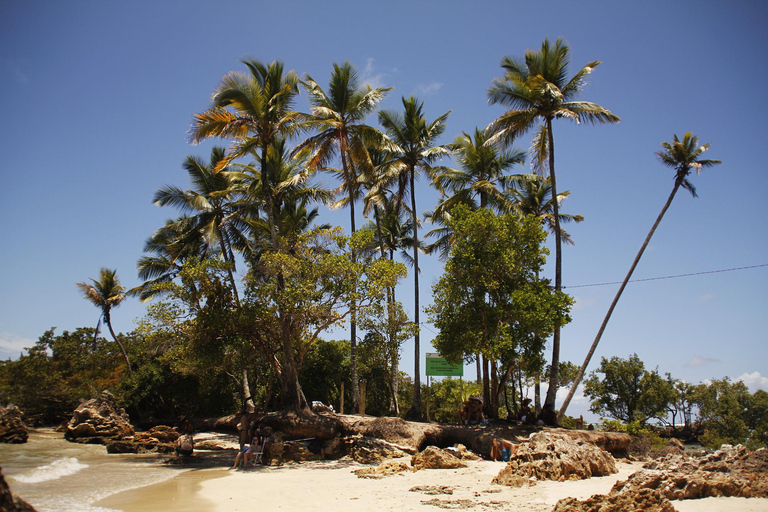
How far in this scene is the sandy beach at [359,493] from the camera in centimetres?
809

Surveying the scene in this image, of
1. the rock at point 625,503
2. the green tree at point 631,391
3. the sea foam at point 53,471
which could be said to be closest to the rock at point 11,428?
the sea foam at point 53,471

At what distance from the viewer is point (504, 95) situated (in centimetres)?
2047

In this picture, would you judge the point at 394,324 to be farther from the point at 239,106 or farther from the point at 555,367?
the point at 239,106

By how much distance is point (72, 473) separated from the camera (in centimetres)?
1252

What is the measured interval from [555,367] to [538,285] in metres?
3.29

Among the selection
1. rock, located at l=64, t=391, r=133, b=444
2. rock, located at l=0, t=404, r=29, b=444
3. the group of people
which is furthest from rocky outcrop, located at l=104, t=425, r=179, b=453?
the group of people

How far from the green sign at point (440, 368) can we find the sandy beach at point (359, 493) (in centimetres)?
935

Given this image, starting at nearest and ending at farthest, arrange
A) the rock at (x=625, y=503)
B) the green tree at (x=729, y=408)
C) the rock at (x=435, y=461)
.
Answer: the rock at (x=625, y=503) < the rock at (x=435, y=461) < the green tree at (x=729, y=408)

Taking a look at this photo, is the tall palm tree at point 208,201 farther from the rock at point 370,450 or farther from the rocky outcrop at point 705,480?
the rocky outcrop at point 705,480

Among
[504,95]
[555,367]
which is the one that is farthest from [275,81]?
[555,367]

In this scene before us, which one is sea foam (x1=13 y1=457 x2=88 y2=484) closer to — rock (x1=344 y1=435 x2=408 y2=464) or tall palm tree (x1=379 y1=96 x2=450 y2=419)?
rock (x1=344 y1=435 x2=408 y2=464)

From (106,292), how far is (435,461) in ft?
94.1

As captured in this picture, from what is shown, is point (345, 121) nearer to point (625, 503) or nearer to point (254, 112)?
point (254, 112)

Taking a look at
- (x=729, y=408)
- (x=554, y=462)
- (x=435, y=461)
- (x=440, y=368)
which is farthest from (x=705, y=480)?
(x=729, y=408)
